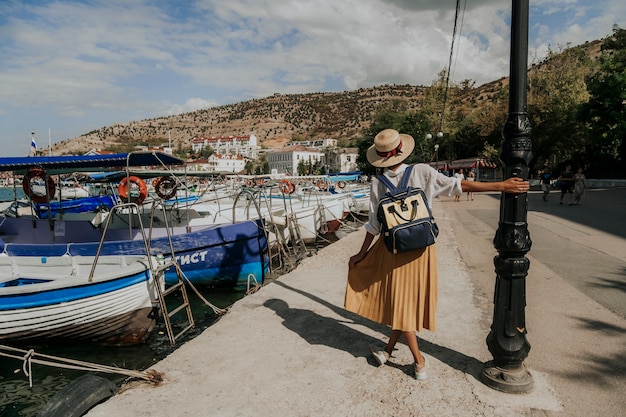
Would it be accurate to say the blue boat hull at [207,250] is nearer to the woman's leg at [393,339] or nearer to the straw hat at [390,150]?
the woman's leg at [393,339]

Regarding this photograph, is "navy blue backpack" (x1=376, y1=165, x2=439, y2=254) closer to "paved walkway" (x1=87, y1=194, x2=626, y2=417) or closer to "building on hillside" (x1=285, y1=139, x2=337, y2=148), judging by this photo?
"paved walkway" (x1=87, y1=194, x2=626, y2=417)

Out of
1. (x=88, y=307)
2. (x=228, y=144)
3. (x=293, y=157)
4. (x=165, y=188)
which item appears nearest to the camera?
(x=88, y=307)

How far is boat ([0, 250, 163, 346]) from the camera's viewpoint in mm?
5812

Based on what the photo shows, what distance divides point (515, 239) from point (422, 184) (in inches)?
30.5

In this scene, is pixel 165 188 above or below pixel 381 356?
above

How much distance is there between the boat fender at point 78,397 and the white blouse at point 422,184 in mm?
2448

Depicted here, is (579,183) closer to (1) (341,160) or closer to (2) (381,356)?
(2) (381,356)

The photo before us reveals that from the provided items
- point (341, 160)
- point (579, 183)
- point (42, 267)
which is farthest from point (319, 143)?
point (42, 267)

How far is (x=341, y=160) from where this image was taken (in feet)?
347

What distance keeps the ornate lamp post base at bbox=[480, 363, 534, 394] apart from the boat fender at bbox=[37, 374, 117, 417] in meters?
2.97

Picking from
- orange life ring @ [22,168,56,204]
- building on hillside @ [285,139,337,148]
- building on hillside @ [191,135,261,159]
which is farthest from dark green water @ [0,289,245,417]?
building on hillside @ [191,135,261,159]

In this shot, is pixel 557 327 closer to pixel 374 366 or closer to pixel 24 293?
pixel 374 366

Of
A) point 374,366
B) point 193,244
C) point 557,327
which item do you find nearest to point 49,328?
point 193,244

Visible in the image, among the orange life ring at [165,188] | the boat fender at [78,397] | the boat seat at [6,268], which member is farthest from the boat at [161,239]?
the boat fender at [78,397]
